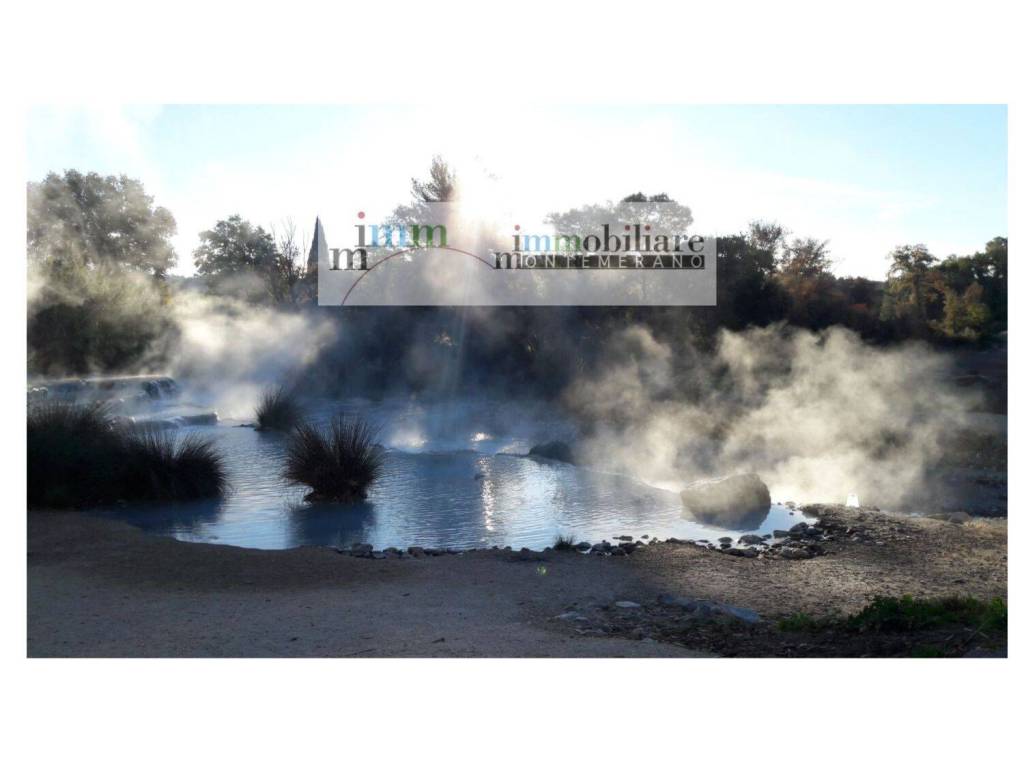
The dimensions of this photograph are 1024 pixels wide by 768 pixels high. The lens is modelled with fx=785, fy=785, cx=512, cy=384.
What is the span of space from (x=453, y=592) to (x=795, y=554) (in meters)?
2.86

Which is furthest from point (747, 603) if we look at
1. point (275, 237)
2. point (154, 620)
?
point (275, 237)

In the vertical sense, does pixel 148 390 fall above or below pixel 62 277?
below

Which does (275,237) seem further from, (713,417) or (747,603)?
(747,603)

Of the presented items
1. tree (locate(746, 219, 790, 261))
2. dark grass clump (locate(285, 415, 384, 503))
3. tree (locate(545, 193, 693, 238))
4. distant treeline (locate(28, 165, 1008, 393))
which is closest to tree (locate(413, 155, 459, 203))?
distant treeline (locate(28, 165, 1008, 393))

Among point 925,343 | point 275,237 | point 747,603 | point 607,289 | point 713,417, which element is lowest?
point 747,603

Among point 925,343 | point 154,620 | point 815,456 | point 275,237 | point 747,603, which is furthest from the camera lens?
point 275,237

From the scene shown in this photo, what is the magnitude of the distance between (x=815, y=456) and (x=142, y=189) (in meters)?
14.9

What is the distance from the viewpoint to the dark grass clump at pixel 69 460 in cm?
765

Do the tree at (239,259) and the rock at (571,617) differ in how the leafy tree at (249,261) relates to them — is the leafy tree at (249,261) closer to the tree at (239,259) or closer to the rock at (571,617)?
the tree at (239,259)

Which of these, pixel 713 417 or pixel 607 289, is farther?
pixel 607 289

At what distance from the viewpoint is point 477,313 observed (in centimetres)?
1628

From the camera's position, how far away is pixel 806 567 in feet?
18.8

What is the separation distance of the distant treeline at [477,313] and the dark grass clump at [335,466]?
7.35 metres

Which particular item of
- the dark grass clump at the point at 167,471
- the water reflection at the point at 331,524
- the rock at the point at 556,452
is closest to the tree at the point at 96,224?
the dark grass clump at the point at 167,471
